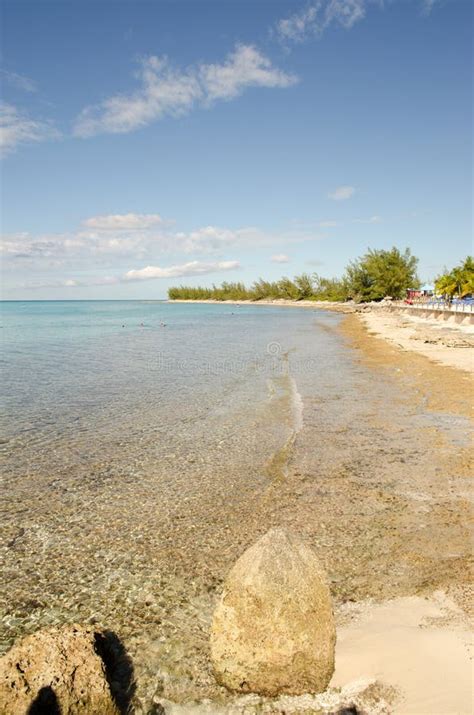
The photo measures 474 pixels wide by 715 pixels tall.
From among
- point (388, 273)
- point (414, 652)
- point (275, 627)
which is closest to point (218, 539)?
point (275, 627)

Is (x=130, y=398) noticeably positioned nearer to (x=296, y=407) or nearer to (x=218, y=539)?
(x=296, y=407)

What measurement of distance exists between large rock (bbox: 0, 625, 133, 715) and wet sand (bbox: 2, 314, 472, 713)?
0.39 meters

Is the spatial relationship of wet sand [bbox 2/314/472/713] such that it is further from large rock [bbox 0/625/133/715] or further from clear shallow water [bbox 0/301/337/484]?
clear shallow water [bbox 0/301/337/484]

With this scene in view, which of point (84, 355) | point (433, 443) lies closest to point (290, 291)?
point (84, 355)

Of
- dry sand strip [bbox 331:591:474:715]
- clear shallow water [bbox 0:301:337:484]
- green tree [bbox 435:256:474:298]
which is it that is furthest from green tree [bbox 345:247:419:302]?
dry sand strip [bbox 331:591:474:715]

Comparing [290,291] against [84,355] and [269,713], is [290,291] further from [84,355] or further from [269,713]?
[269,713]

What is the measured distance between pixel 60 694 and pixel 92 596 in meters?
1.82

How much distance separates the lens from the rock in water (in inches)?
149

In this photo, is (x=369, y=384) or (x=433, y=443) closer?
(x=433, y=443)

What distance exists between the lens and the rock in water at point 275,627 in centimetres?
378

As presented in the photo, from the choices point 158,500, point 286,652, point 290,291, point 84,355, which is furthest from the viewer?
point 290,291

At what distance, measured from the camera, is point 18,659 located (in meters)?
3.69

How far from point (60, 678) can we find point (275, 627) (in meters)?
1.69

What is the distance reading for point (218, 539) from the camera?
654 centimetres
